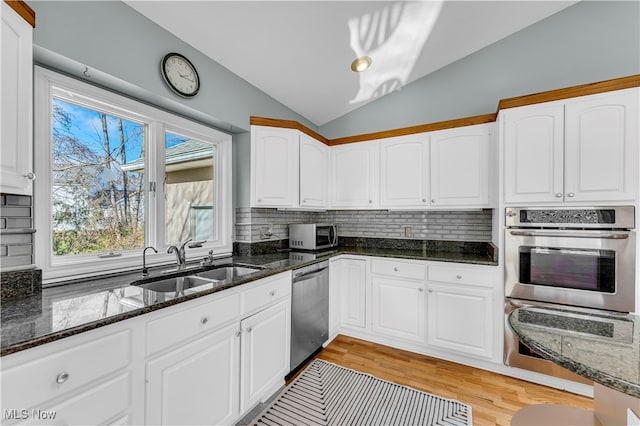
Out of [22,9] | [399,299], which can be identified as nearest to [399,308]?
[399,299]

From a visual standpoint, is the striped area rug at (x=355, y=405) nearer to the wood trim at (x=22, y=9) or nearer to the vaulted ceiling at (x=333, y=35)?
the wood trim at (x=22, y=9)

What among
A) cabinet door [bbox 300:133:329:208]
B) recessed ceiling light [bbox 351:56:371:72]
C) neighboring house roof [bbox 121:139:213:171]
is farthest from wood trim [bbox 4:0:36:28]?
recessed ceiling light [bbox 351:56:371:72]

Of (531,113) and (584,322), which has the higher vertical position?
(531,113)

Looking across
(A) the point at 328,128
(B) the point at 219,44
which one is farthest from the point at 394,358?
(B) the point at 219,44

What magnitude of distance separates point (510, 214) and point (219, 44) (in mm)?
2716

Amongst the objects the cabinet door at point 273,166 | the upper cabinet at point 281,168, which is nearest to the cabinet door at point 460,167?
the upper cabinet at point 281,168

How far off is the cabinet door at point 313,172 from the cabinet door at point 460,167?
122 cm

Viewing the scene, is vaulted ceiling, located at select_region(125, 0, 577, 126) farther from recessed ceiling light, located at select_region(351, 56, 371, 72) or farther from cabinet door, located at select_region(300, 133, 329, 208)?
cabinet door, located at select_region(300, 133, 329, 208)

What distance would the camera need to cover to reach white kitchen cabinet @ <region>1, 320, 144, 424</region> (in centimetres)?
87

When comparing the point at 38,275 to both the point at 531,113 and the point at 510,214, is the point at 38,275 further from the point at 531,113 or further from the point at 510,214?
the point at 531,113

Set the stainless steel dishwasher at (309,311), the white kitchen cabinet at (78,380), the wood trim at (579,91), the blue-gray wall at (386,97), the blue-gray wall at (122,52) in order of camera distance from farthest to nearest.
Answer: the stainless steel dishwasher at (309,311), the wood trim at (579,91), the blue-gray wall at (386,97), the blue-gray wall at (122,52), the white kitchen cabinet at (78,380)

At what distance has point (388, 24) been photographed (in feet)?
7.51

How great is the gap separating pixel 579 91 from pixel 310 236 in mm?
2543

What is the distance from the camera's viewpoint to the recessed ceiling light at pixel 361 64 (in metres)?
2.63
